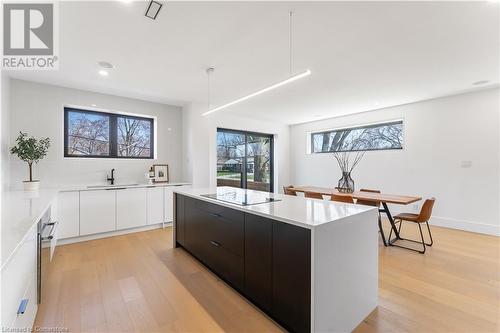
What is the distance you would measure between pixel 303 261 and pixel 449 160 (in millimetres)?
4626

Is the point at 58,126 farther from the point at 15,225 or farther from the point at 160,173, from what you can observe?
the point at 15,225

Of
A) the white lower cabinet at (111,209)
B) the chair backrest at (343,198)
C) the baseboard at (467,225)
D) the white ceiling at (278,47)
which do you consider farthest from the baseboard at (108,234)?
the baseboard at (467,225)

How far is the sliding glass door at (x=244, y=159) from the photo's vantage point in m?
6.00

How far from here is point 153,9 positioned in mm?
1957

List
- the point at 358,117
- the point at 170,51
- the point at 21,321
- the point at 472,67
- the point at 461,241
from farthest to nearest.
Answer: the point at 358,117
the point at 461,241
the point at 472,67
the point at 170,51
the point at 21,321

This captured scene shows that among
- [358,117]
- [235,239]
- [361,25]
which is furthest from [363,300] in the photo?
[358,117]

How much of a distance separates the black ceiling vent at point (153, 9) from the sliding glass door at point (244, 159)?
3864mm

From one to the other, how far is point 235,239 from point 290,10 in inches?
84.1

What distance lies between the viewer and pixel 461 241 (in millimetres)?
3686

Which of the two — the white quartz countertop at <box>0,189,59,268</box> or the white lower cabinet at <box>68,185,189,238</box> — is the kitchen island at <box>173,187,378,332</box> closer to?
the white quartz countertop at <box>0,189,59,268</box>

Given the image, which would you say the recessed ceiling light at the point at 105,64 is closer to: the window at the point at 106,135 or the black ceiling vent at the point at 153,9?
the black ceiling vent at the point at 153,9

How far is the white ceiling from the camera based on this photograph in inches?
78.6

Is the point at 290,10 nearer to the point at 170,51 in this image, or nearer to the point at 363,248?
the point at 170,51

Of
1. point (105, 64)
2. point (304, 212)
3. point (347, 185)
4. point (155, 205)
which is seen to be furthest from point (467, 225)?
point (105, 64)
